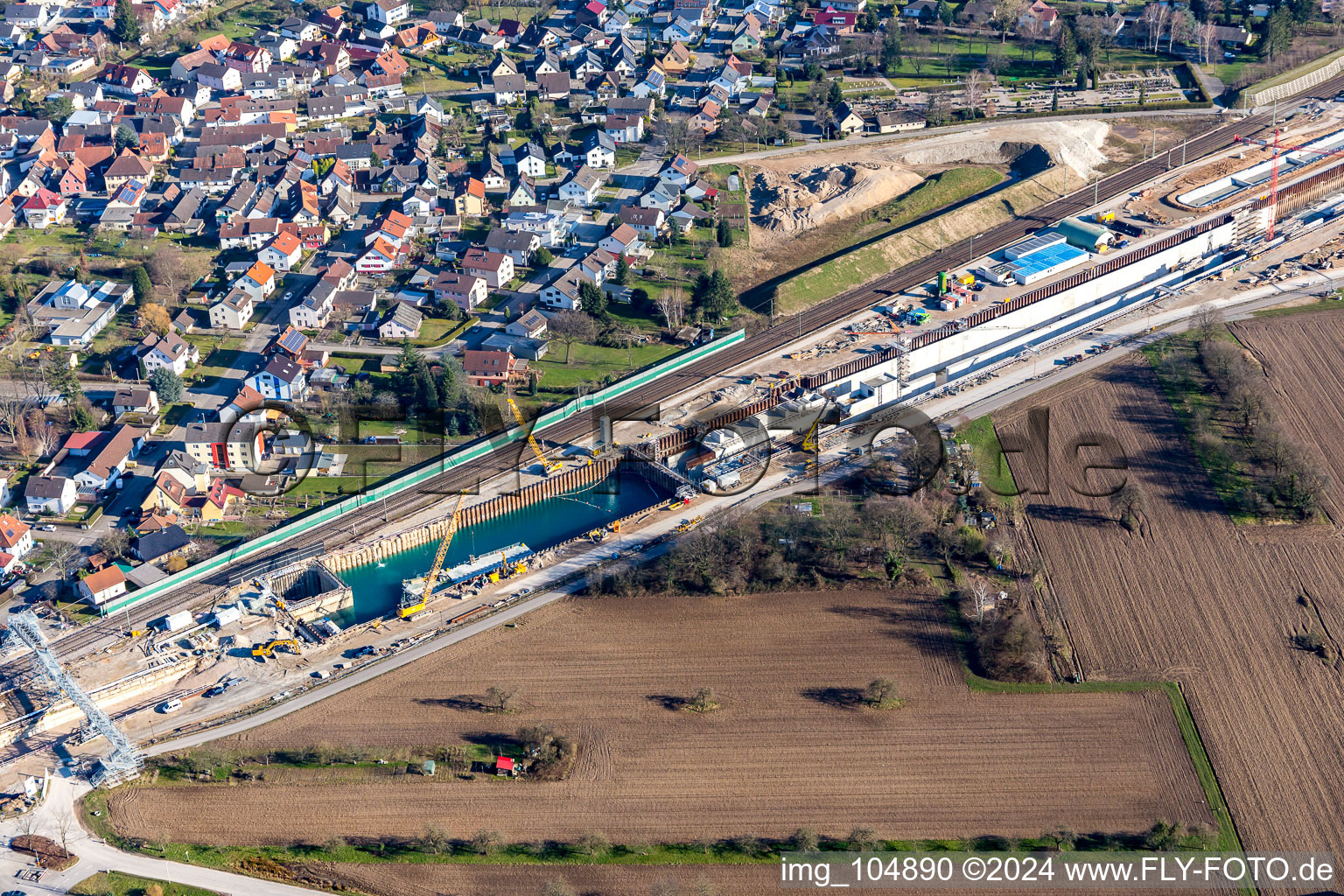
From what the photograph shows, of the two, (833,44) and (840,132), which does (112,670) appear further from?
(833,44)

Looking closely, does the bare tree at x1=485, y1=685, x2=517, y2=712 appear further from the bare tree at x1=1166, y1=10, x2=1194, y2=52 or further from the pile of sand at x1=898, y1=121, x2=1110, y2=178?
the bare tree at x1=1166, y1=10, x2=1194, y2=52

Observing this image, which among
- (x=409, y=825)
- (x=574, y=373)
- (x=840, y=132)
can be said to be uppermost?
(x=840, y=132)

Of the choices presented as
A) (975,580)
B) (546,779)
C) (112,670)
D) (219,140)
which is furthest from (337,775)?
(219,140)

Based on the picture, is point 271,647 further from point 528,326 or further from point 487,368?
point 528,326

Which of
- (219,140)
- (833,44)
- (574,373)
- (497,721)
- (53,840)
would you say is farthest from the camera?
(833,44)

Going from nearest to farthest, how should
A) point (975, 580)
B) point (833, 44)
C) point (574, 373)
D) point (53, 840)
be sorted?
point (53, 840)
point (975, 580)
point (574, 373)
point (833, 44)

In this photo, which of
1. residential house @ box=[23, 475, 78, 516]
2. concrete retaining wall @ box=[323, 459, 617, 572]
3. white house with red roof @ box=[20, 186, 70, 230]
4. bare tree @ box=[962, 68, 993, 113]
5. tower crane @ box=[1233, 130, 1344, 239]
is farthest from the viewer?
bare tree @ box=[962, 68, 993, 113]

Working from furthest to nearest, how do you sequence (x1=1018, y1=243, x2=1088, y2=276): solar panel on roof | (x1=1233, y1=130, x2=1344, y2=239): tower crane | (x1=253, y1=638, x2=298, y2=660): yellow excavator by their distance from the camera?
(x1=1233, y1=130, x2=1344, y2=239): tower crane, (x1=1018, y1=243, x2=1088, y2=276): solar panel on roof, (x1=253, y1=638, x2=298, y2=660): yellow excavator

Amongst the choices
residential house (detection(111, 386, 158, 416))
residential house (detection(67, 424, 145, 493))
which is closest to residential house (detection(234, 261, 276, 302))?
residential house (detection(111, 386, 158, 416))
